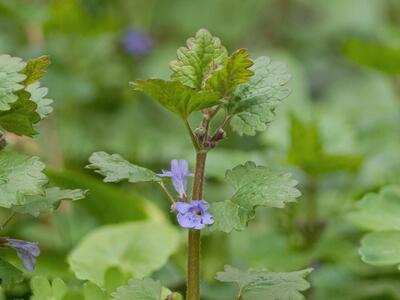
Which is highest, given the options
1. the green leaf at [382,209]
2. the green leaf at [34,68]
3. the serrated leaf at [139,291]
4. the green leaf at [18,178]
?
the green leaf at [382,209]

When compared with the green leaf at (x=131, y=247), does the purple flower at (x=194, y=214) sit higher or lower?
lower

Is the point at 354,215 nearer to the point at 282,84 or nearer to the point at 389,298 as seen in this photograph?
the point at 389,298

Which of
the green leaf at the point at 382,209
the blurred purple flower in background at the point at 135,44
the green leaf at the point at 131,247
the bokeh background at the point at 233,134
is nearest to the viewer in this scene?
the green leaf at the point at 382,209

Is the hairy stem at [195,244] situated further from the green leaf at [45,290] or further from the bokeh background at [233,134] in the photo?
the bokeh background at [233,134]

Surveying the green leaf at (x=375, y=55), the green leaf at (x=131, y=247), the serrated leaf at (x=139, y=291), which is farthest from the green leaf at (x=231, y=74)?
the green leaf at (x=375, y=55)

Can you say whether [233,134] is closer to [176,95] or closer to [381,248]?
[381,248]

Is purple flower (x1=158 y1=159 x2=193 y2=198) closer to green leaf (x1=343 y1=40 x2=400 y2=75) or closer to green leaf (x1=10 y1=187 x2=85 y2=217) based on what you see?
green leaf (x1=10 y1=187 x2=85 y2=217)

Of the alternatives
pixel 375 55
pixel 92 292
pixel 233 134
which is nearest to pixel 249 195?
pixel 92 292

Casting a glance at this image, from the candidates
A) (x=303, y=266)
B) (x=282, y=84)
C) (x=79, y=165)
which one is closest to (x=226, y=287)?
(x=303, y=266)
